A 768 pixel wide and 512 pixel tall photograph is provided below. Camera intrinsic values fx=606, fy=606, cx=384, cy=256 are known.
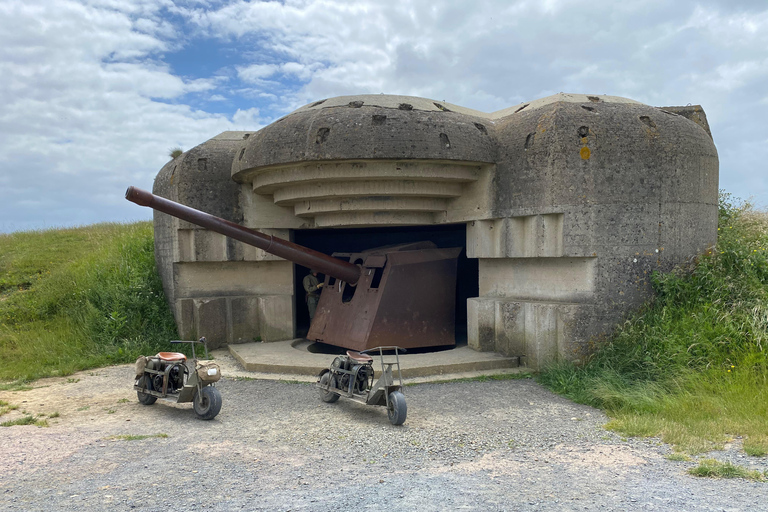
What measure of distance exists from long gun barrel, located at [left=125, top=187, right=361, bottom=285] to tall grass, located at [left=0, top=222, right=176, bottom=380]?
228 cm

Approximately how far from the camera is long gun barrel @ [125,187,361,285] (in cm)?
617

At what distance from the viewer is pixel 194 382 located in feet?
17.1

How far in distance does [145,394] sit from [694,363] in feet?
17.2

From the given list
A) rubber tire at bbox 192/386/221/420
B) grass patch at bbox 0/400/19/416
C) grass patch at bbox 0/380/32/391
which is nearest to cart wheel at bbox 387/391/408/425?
rubber tire at bbox 192/386/221/420

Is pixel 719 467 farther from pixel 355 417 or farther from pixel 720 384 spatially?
pixel 355 417

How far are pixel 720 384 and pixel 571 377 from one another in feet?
4.45

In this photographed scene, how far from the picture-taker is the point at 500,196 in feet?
24.0

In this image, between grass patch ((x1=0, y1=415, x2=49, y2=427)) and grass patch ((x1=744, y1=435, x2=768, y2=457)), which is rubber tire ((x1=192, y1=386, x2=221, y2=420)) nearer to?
grass patch ((x1=0, y1=415, x2=49, y2=427))

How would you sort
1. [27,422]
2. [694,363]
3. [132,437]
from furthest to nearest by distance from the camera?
[694,363] → [27,422] → [132,437]

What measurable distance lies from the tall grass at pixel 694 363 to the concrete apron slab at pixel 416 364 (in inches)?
25.4

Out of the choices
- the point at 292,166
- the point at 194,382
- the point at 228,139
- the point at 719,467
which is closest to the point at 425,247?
the point at 292,166

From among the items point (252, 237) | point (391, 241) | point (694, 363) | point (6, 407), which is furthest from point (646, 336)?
point (6, 407)

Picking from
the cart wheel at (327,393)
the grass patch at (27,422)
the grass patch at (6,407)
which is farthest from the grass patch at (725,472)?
→ the grass patch at (6,407)

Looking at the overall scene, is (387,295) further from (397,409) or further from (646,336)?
(646,336)
